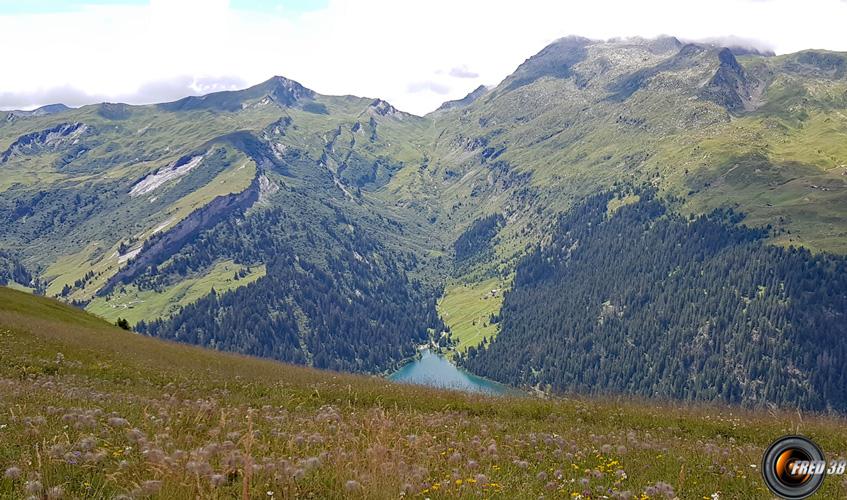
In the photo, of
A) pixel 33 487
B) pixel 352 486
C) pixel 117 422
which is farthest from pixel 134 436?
pixel 352 486

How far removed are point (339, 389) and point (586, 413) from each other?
11.2 m

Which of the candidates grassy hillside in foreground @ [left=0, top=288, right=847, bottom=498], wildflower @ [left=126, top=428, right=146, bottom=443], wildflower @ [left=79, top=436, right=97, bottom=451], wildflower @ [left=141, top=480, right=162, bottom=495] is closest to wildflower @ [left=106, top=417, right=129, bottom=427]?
grassy hillside in foreground @ [left=0, top=288, right=847, bottom=498]

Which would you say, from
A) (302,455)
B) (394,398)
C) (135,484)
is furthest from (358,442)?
(394,398)

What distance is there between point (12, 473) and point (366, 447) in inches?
214

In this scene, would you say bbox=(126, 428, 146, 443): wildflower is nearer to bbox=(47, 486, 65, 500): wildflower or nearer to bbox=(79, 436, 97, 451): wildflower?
bbox=(79, 436, 97, 451): wildflower

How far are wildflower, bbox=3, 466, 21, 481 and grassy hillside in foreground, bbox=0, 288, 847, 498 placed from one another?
2cm

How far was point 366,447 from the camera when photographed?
10.4m

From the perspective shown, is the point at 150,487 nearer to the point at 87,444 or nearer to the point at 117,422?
the point at 87,444

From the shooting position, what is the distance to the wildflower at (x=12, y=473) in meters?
7.64

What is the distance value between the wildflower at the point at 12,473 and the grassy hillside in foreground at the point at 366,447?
0.06 feet

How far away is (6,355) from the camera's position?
2778 centimetres

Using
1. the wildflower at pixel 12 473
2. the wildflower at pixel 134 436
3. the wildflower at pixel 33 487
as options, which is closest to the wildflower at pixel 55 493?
the wildflower at pixel 33 487

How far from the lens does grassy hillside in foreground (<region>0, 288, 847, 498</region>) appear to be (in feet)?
26.8

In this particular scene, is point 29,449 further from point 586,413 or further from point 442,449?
point 586,413
